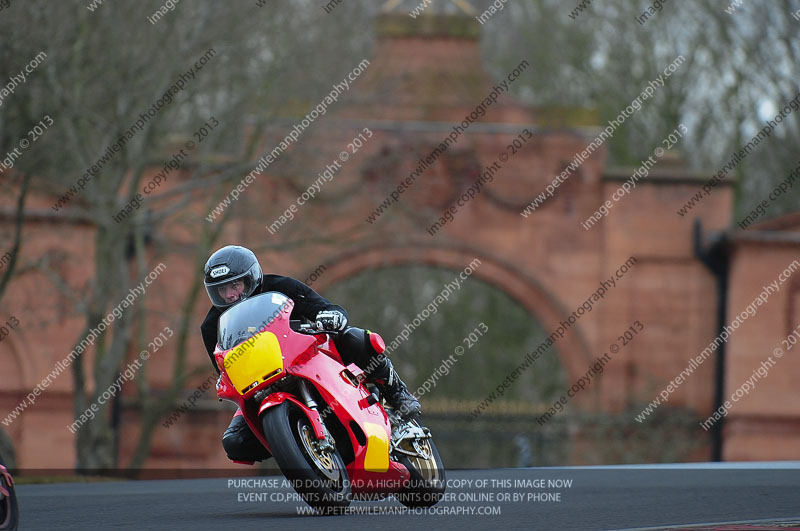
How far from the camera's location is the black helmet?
8211 millimetres

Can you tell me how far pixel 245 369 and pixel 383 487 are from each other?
1.13 meters

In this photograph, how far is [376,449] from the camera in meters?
8.23

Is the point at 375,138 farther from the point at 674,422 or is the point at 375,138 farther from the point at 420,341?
the point at 420,341

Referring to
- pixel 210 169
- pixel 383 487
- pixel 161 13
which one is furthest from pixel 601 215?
pixel 383 487

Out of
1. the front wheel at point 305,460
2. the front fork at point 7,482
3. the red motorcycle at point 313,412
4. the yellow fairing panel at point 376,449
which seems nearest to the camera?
the front fork at point 7,482

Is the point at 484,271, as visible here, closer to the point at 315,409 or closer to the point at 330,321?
the point at 330,321

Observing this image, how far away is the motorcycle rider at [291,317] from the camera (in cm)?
824

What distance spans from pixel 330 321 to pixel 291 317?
493 mm

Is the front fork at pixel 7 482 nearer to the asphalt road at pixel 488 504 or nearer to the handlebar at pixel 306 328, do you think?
the asphalt road at pixel 488 504

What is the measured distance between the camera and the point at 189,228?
24.1 metres

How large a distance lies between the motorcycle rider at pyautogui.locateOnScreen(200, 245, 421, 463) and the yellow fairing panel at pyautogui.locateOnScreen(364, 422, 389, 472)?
49 cm

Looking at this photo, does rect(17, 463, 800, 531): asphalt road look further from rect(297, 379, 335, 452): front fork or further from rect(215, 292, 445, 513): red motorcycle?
rect(297, 379, 335, 452): front fork

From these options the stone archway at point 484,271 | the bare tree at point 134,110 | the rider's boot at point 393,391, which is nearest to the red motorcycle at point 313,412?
the rider's boot at point 393,391

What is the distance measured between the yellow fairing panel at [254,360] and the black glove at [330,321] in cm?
36
